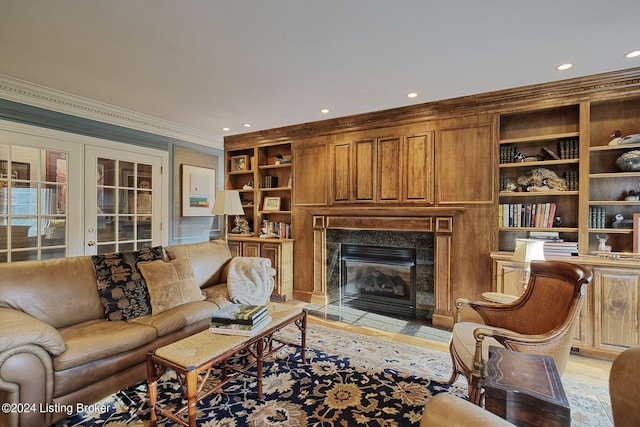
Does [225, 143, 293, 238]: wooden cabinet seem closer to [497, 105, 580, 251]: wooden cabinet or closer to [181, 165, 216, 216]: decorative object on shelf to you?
[181, 165, 216, 216]: decorative object on shelf

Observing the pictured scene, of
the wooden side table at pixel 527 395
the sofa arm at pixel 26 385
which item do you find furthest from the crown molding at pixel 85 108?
the wooden side table at pixel 527 395

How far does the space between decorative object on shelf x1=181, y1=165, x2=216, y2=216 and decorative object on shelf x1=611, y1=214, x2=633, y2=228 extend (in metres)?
4.99

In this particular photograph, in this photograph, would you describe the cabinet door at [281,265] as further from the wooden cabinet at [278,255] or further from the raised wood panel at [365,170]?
the raised wood panel at [365,170]

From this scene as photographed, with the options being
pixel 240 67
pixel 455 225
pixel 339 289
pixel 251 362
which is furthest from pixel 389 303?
pixel 240 67

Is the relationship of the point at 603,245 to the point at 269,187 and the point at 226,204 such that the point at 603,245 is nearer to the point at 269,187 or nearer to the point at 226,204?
the point at 269,187

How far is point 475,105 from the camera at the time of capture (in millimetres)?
3209

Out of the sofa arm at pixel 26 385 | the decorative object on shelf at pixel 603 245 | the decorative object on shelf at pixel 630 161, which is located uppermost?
the decorative object on shelf at pixel 630 161

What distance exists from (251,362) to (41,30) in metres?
2.86

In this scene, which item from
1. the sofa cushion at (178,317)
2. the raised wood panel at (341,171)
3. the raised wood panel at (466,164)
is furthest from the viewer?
the raised wood panel at (341,171)

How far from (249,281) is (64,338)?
4.84 ft

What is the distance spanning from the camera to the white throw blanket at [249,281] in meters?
2.94

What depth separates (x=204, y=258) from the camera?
328 cm

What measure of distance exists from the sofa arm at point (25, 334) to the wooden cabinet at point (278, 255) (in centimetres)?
263

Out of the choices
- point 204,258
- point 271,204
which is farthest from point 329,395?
point 271,204
